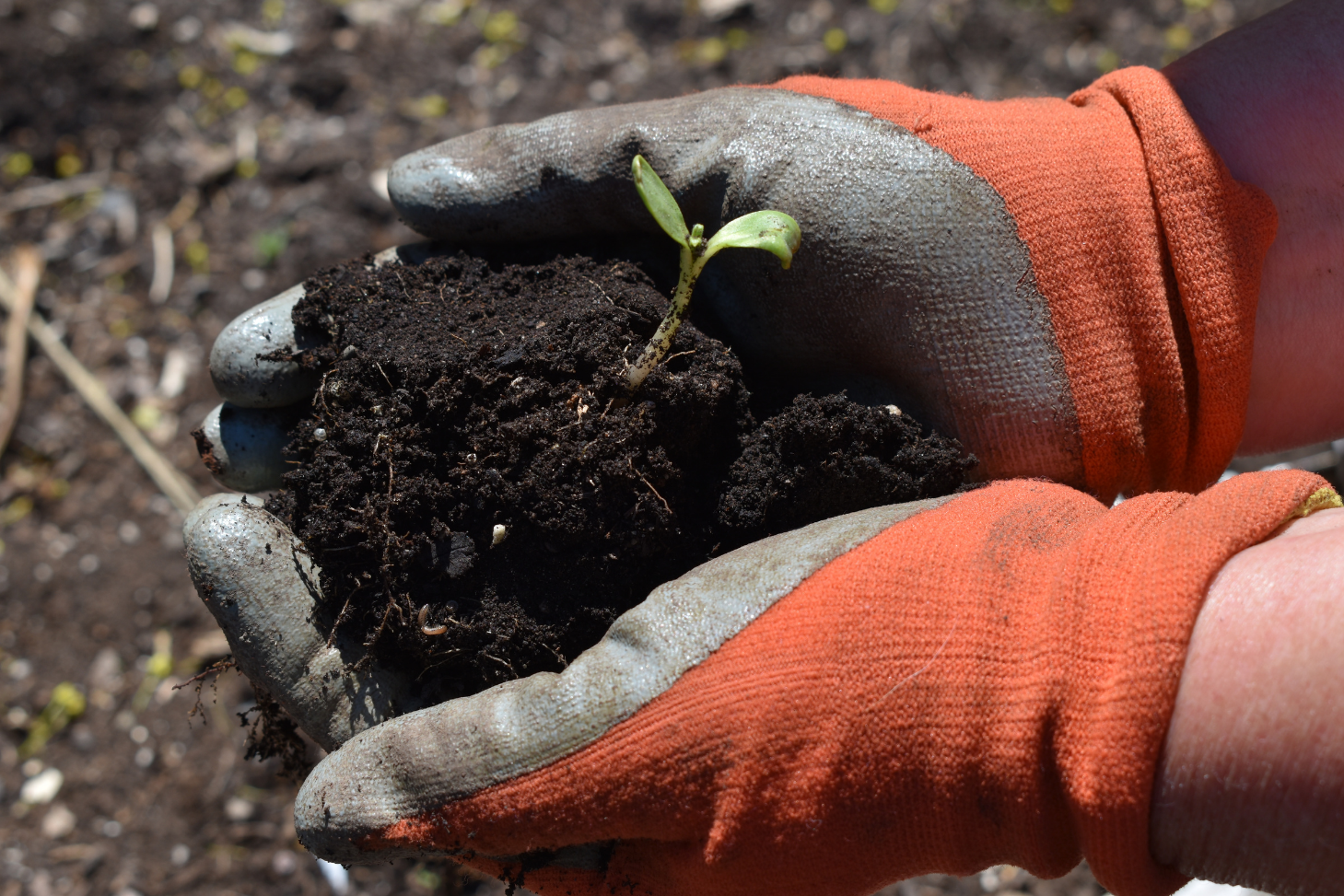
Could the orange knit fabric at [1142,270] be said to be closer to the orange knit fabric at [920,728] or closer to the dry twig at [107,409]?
the orange knit fabric at [920,728]

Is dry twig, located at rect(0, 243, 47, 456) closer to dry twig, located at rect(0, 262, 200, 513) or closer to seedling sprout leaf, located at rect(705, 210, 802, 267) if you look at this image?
A: dry twig, located at rect(0, 262, 200, 513)

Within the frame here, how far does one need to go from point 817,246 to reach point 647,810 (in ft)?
3.62

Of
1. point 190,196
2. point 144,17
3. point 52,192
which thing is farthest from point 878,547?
point 144,17

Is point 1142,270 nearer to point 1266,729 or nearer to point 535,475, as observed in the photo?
point 1266,729

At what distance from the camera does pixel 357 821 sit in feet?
4.83

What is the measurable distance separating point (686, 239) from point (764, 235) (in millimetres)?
158

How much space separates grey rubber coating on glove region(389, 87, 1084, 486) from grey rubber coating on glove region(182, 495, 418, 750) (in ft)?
2.57

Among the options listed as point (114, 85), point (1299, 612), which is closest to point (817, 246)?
point (1299, 612)

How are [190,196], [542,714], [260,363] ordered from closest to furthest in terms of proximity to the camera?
[542,714] → [260,363] → [190,196]

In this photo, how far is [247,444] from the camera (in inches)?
74.0

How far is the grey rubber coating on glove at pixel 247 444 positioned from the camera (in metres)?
1.87

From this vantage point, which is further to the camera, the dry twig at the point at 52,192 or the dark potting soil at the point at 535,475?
the dry twig at the point at 52,192

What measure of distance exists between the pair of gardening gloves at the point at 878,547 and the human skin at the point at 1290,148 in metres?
0.16

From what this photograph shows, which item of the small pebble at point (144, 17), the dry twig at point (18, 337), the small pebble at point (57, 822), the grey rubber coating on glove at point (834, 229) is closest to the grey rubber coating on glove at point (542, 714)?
the grey rubber coating on glove at point (834, 229)
